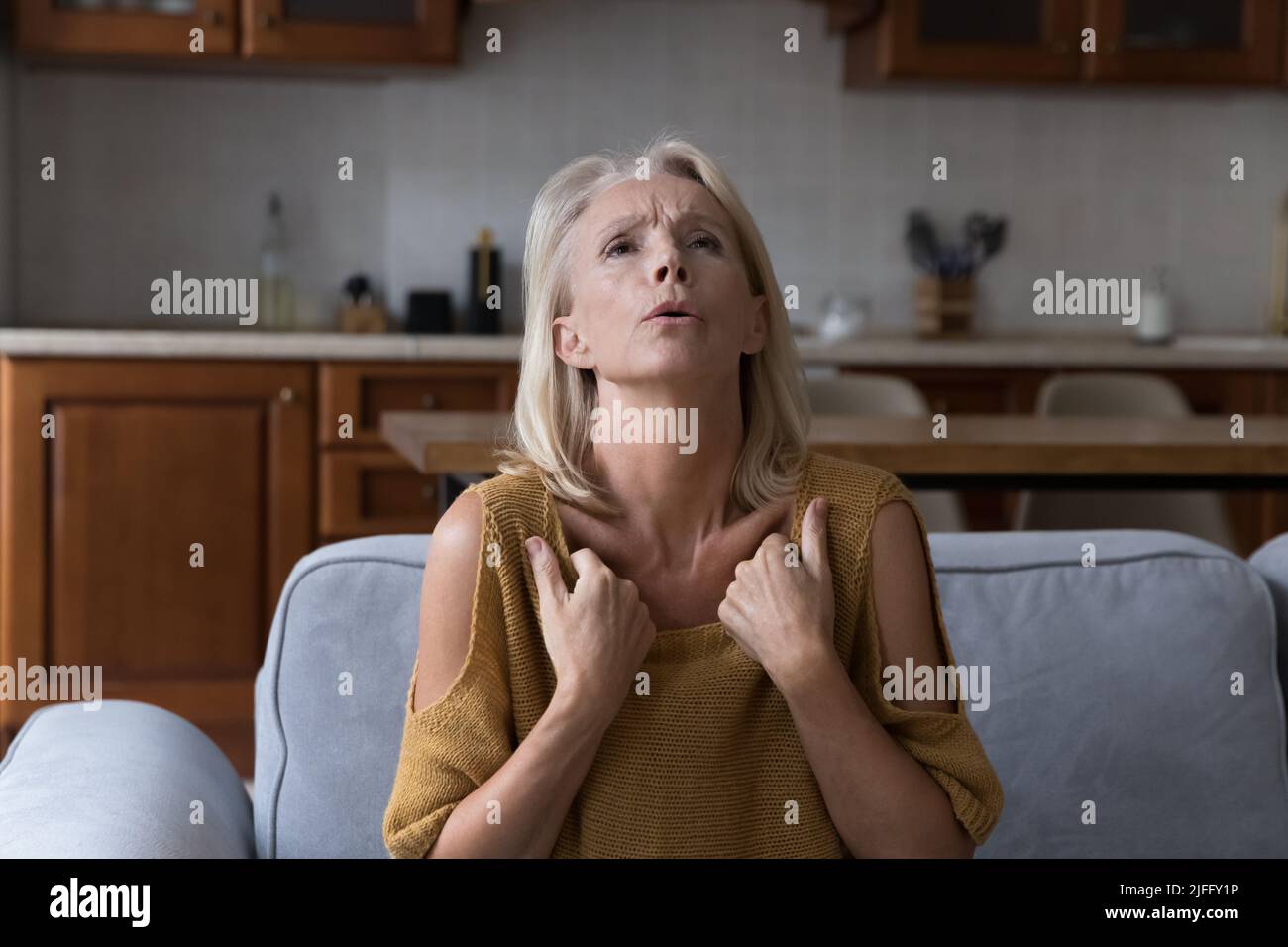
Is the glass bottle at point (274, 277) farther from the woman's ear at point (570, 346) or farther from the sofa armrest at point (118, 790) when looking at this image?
the woman's ear at point (570, 346)

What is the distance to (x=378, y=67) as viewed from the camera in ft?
12.2

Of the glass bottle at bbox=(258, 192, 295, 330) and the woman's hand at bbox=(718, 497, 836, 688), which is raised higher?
the glass bottle at bbox=(258, 192, 295, 330)

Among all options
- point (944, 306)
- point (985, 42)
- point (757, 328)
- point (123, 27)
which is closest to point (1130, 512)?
point (944, 306)

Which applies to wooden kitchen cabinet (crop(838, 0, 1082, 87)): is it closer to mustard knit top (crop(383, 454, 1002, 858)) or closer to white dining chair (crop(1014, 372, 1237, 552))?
white dining chair (crop(1014, 372, 1237, 552))

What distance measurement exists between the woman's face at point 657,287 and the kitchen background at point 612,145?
9.54ft

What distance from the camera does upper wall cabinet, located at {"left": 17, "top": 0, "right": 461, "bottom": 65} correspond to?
3512 millimetres

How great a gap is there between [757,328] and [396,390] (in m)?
2.37

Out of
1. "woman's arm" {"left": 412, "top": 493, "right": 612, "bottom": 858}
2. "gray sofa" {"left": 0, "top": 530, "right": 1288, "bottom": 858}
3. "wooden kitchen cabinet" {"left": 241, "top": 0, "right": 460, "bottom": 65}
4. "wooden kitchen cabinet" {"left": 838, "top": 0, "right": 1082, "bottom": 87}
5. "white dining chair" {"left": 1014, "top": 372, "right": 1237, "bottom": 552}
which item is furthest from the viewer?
"wooden kitchen cabinet" {"left": 838, "top": 0, "right": 1082, "bottom": 87}

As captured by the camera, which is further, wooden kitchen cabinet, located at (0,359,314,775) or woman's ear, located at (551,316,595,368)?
wooden kitchen cabinet, located at (0,359,314,775)

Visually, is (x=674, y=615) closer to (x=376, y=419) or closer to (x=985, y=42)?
(x=376, y=419)

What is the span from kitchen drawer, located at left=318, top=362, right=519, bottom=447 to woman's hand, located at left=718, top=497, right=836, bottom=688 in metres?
2.41

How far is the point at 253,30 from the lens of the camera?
357 centimetres

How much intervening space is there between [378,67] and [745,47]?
1013 millimetres

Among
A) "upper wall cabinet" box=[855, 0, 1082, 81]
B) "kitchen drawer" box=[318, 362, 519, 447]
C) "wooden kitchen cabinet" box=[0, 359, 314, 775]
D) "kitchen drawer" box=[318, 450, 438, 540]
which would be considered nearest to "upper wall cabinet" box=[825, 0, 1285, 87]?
"upper wall cabinet" box=[855, 0, 1082, 81]
